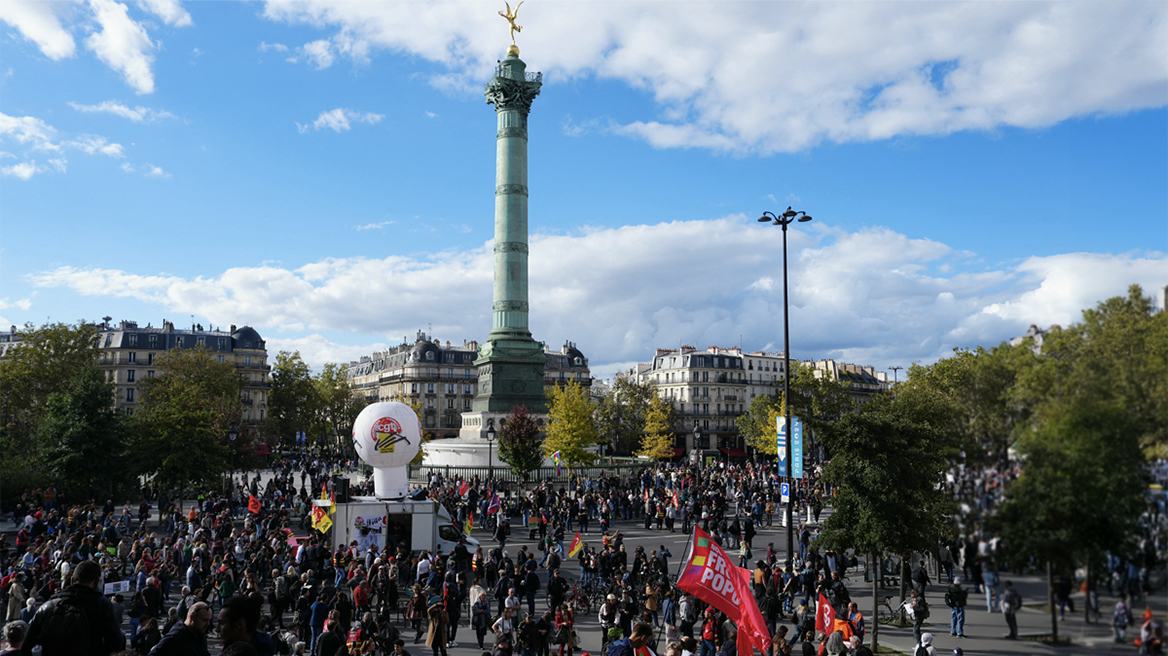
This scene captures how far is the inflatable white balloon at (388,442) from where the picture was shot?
26422mm

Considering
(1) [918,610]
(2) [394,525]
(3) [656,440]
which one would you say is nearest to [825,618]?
(1) [918,610]

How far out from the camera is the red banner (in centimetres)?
1078

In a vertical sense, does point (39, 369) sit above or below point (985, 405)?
above

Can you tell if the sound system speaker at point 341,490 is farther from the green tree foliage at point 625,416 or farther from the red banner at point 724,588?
the green tree foliage at point 625,416

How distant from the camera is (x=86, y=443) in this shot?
3412 cm

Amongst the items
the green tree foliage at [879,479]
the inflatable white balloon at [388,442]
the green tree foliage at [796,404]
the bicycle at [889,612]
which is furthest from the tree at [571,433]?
the green tree foliage at [879,479]

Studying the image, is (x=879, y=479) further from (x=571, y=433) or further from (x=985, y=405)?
(x=571, y=433)

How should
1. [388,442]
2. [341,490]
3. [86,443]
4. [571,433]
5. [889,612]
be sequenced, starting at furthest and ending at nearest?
[571,433], [86,443], [388,442], [341,490], [889,612]

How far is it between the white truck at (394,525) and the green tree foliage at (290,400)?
60.5m

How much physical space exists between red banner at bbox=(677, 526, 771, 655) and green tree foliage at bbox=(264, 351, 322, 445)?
7375 cm

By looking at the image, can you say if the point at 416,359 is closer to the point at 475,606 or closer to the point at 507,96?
the point at 507,96

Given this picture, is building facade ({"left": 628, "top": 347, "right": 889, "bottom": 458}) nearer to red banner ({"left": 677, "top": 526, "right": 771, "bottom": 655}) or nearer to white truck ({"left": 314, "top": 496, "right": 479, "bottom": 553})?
white truck ({"left": 314, "top": 496, "right": 479, "bottom": 553})

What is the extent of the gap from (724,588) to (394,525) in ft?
42.6

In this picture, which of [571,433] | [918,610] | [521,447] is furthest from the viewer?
[571,433]
